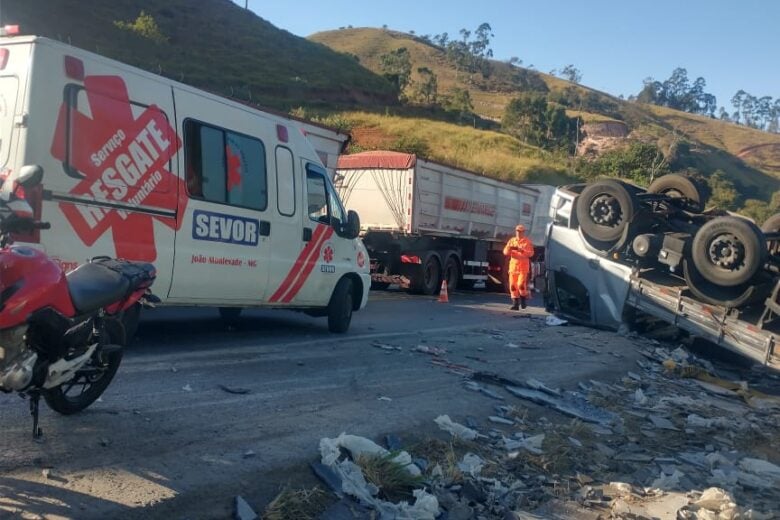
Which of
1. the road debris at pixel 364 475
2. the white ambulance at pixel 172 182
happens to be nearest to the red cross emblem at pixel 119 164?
the white ambulance at pixel 172 182

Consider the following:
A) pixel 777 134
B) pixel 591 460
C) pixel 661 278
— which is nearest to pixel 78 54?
pixel 591 460

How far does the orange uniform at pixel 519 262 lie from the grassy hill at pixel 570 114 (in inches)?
1195

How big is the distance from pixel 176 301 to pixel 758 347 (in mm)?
6689

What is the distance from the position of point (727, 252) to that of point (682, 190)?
2286 mm

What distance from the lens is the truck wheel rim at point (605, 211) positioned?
1068cm

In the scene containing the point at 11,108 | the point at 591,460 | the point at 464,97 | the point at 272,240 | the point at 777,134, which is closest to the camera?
the point at 591,460

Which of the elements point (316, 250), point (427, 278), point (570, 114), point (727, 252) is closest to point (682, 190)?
point (727, 252)

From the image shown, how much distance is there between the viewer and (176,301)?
7.05 m

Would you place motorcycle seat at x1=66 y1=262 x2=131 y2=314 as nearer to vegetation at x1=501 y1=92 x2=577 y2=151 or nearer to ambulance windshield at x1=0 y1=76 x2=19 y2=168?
ambulance windshield at x1=0 y1=76 x2=19 y2=168

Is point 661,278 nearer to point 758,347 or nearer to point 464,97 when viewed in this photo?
point 758,347

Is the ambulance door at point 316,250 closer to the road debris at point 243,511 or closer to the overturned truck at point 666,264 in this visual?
the overturned truck at point 666,264

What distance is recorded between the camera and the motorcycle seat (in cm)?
408

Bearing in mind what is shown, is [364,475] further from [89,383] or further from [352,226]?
[352,226]

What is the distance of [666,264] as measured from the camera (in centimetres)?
1020
